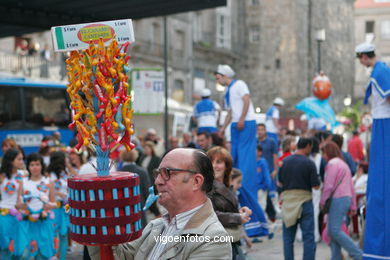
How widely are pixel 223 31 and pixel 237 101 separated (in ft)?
121

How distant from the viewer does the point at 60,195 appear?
860 cm

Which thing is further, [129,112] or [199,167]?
[129,112]

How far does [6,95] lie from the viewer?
746 inches

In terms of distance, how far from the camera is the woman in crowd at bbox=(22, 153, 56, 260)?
791 cm

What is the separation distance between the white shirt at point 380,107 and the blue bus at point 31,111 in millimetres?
13510

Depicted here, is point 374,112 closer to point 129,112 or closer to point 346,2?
point 129,112

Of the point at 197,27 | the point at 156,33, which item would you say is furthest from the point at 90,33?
the point at 197,27

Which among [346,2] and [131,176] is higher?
[346,2]

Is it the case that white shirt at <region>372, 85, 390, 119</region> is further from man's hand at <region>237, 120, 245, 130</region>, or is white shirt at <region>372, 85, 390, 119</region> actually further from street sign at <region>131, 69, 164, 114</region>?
street sign at <region>131, 69, 164, 114</region>

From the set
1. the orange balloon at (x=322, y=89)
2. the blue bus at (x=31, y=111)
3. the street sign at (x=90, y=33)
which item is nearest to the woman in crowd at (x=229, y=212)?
the street sign at (x=90, y=33)

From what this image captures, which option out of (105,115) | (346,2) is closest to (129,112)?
(105,115)

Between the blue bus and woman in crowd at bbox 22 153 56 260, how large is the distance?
10.5 m

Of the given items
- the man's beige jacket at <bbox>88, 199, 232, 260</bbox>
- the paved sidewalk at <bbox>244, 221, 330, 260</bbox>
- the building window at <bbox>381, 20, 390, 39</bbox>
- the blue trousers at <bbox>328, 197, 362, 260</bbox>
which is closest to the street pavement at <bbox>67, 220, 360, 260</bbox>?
the paved sidewalk at <bbox>244, 221, 330, 260</bbox>

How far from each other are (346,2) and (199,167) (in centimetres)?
6242
